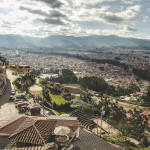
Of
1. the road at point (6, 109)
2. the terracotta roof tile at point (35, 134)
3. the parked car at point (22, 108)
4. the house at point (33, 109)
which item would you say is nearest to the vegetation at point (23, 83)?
the road at point (6, 109)

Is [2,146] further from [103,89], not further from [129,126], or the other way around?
[103,89]

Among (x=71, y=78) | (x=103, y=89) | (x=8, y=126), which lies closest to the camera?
(x=8, y=126)

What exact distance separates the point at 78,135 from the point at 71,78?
83356 mm

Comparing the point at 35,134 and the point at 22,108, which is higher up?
the point at 35,134

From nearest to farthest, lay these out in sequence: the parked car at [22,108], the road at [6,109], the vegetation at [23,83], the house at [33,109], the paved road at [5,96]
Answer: the road at [6,109] → the house at [33,109] → the parked car at [22,108] → the paved road at [5,96] → the vegetation at [23,83]

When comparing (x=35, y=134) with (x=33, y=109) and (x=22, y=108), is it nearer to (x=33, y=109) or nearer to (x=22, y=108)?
(x=33, y=109)

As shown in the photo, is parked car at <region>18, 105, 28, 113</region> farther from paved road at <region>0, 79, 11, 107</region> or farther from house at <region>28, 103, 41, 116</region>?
paved road at <region>0, 79, 11, 107</region>

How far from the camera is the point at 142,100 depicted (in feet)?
194

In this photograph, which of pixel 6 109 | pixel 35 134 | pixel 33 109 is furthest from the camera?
pixel 6 109

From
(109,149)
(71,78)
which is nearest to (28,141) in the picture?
(109,149)

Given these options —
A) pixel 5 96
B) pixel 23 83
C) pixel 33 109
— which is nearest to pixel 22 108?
pixel 33 109

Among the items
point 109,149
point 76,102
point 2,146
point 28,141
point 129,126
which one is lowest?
point 129,126

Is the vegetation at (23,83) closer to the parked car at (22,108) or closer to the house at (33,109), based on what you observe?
the parked car at (22,108)

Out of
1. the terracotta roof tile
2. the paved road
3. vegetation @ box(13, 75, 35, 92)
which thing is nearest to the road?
the paved road
